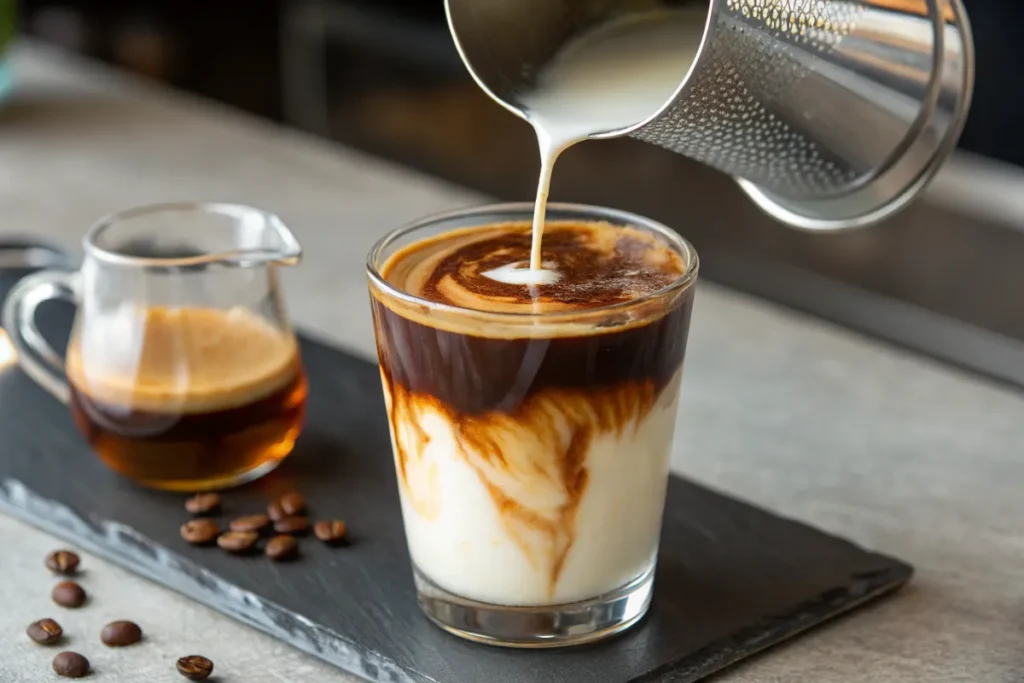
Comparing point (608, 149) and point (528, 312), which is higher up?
point (528, 312)

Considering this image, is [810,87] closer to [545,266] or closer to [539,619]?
[545,266]

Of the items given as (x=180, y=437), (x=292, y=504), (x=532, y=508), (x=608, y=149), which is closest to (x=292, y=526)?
(x=292, y=504)

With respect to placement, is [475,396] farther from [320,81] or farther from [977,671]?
[320,81]

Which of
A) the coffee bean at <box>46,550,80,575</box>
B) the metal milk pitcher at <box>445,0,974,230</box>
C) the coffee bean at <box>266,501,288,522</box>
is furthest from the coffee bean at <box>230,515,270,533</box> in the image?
the metal milk pitcher at <box>445,0,974,230</box>

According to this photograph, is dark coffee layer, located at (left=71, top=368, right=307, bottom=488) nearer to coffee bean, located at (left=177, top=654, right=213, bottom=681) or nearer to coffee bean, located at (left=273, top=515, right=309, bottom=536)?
coffee bean, located at (left=273, top=515, right=309, bottom=536)

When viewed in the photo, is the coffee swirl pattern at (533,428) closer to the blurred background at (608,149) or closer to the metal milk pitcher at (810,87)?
the metal milk pitcher at (810,87)

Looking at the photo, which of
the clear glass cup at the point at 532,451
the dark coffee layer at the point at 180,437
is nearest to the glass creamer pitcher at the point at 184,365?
the dark coffee layer at the point at 180,437
